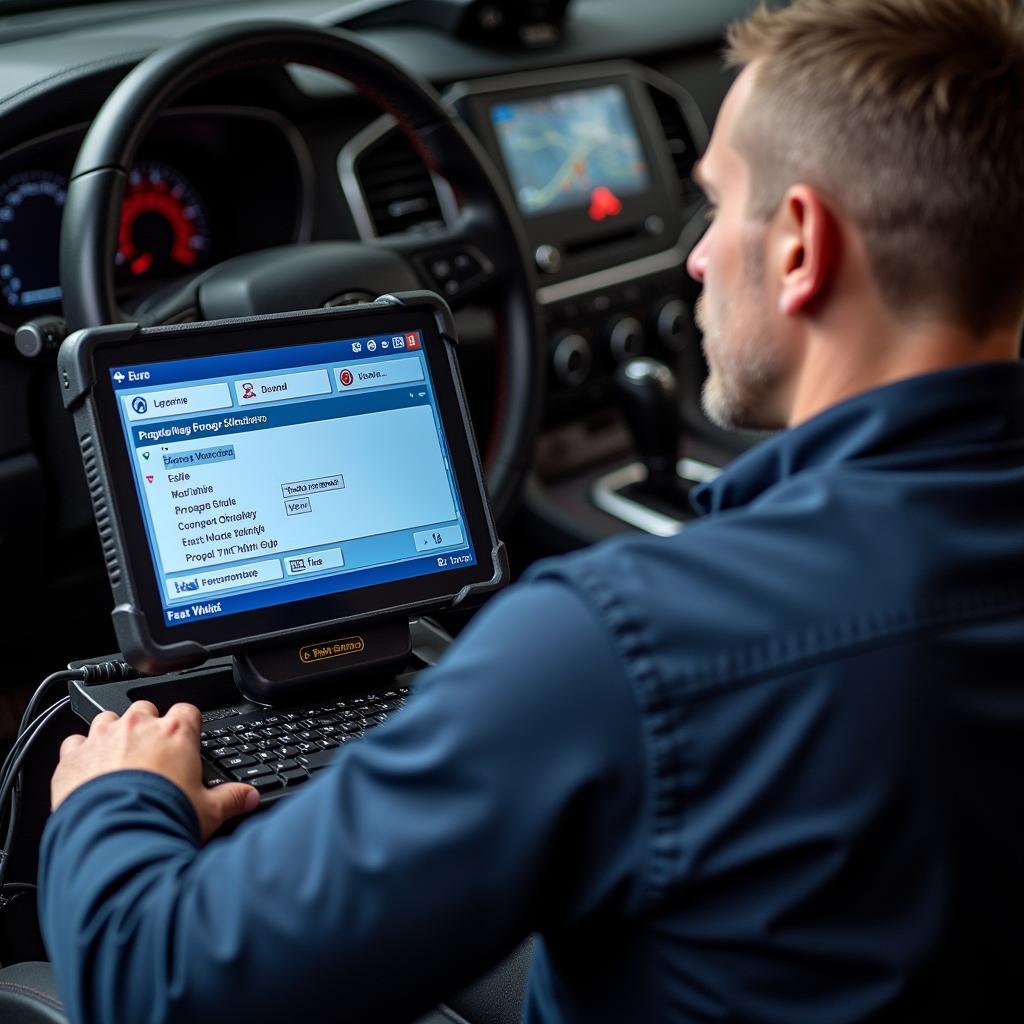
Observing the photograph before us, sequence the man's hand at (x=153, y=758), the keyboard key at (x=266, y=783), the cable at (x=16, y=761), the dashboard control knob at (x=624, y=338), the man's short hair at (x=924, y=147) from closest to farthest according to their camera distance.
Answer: the man's short hair at (x=924, y=147) < the man's hand at (x=153, y=758) < the keyboard key at (x=266, y=783) < the cable at (x=16, y=761) < the dashboard control knob at (x=624, y=338)

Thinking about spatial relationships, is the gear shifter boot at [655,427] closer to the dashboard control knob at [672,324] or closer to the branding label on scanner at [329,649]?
the dashboard control knob at [672,324]

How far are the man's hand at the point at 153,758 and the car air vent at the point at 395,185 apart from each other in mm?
1026

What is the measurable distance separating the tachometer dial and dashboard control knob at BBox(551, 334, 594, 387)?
0.61 m

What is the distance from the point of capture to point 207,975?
68cm

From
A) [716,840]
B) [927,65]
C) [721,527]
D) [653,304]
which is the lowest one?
[653,304]

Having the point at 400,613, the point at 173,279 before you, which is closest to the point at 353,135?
the point at 173,279

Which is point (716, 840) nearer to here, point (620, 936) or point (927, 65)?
point (620, 936)

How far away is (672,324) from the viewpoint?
2.32m

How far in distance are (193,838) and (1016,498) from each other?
48cm

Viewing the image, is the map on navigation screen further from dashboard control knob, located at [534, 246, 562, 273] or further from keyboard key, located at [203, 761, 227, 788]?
keyboard key, located at [203, 761, 227, 788]

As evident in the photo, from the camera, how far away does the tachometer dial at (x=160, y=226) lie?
63.0 inches

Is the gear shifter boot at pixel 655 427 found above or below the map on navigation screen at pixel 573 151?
below

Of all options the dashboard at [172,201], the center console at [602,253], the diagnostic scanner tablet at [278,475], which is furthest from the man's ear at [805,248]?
the center console at [602,253]

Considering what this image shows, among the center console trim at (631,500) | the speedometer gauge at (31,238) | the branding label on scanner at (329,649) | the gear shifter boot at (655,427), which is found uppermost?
the speedometer gauge at (31,238)
